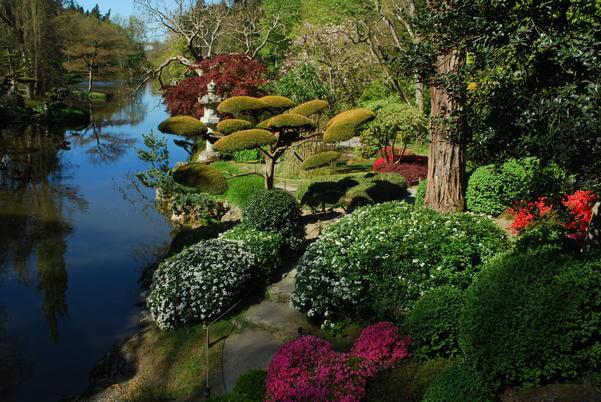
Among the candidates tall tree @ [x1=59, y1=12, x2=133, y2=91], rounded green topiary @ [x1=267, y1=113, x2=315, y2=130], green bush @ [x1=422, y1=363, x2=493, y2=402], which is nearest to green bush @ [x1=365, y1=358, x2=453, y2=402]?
green bush @ [x1=422, y1=363, x2=493, y2=402]

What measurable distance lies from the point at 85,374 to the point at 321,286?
4.14 m

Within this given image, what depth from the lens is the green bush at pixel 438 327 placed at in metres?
5.52

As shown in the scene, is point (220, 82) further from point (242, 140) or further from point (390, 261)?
point (390, 261)

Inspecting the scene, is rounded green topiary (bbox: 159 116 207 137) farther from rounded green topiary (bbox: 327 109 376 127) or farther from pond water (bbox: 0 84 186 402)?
pond water (bbox: 0 84 186 402)

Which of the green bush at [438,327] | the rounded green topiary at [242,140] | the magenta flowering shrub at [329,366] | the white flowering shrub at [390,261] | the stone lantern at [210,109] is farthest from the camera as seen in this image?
the stone lantern at [210,109]

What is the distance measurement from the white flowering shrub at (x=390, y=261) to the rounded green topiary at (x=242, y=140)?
11.0ft

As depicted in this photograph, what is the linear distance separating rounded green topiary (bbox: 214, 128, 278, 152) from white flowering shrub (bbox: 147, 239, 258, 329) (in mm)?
2405

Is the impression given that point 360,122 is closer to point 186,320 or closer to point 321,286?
point 321,286

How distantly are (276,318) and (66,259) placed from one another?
7.35 m

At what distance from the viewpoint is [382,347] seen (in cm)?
568

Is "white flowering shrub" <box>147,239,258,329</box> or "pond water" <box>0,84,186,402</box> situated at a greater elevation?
"white flowering shrub" <box>147,239,258,329</box>

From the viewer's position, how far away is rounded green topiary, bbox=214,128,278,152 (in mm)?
10406

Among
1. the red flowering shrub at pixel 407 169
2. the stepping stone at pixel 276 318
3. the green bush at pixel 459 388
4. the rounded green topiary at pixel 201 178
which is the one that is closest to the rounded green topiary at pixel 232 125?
the rounded green topiary at pixel 201 178

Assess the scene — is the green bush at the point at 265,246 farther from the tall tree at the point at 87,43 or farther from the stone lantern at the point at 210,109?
the tall tree at the point at 87,43
